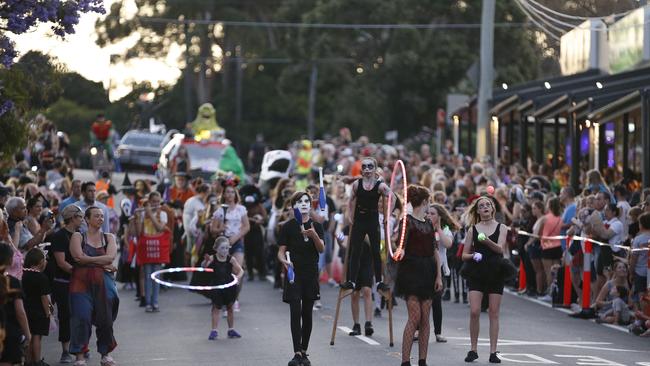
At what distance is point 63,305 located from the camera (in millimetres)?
18000

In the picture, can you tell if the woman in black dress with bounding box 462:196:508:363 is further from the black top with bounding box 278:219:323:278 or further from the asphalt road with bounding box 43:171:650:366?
the black top with bounding box 278:219:323:278

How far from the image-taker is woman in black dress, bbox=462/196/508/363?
683 inches

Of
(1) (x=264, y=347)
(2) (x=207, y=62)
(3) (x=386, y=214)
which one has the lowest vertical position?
(1) (x=264, y=347)

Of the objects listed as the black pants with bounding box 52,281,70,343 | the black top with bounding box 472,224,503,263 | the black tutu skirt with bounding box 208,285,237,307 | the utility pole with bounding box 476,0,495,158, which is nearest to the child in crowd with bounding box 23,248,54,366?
the black pants with bounding box 52,281,70,343

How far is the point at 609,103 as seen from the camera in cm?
3147

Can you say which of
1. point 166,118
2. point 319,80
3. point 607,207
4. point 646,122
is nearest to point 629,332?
point 607,207

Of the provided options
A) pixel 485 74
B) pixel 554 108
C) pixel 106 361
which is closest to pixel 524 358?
pixel 106 361

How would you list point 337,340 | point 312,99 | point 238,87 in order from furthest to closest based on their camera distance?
point 238,87 < point 312,99 < point 337,340

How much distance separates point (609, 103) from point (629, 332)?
35.0 feet

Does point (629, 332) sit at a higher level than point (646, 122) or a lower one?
lower

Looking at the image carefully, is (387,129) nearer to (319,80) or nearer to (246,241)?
(319,80)

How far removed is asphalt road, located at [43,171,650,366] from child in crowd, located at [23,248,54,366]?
149cm

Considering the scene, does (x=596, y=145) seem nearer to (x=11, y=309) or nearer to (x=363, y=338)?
(x=363, y=338)

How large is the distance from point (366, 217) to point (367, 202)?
0.25 m
